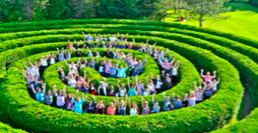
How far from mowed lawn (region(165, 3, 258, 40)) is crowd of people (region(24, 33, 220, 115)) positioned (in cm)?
1895

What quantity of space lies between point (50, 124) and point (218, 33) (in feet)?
80.0

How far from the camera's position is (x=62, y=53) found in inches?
965

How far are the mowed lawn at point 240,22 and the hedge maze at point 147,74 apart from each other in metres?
12.7

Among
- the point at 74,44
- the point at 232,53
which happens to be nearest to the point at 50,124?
the point at 74,44

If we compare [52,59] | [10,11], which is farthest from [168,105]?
[10,11]

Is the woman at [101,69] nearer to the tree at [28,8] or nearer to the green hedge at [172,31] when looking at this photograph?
the green hedge at [172,31]

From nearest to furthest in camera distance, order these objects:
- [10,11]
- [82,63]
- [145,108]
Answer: [145,108], [82,63], [10,11]

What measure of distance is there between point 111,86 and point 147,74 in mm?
4545

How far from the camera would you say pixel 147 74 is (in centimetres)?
2177

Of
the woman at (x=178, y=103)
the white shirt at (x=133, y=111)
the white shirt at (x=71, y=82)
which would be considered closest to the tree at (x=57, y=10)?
the white shirt at (x=71, y=82)

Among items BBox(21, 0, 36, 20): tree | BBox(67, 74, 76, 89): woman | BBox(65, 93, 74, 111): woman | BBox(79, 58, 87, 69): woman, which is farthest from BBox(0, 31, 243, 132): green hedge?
BBox(21, 0, 36, 20): tree

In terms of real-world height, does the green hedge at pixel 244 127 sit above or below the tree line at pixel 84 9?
below

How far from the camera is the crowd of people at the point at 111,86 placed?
1653 cm

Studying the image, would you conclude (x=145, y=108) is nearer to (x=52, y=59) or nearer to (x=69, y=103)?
(x=69, y=103)
